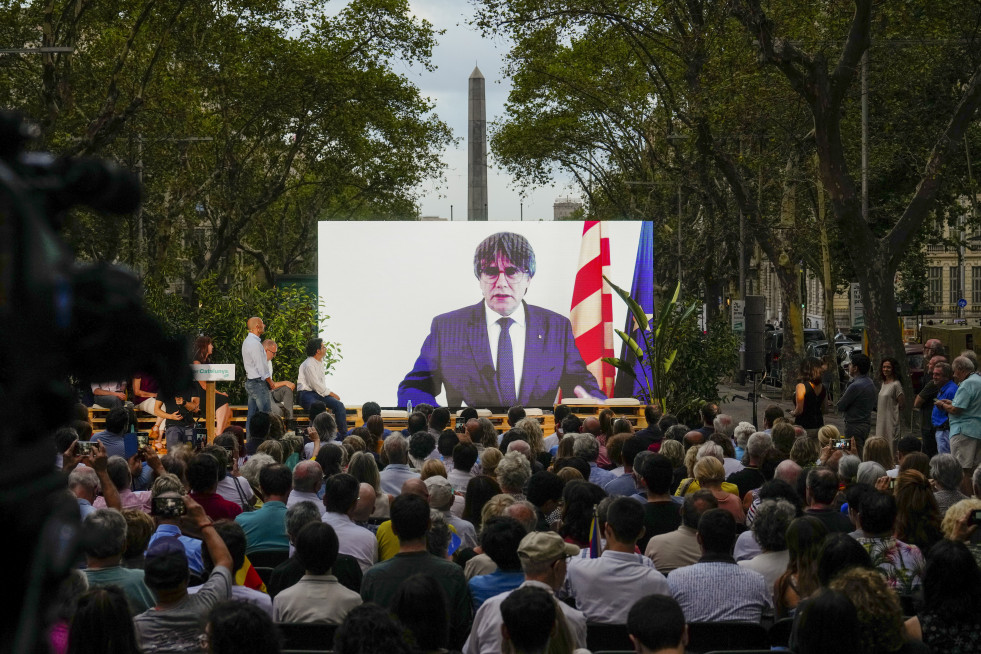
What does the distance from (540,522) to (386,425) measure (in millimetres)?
12050

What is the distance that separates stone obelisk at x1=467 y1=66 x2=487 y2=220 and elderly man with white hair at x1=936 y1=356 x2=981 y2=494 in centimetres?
2584

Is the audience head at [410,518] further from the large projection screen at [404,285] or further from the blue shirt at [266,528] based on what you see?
the large projection screen at [404,285]

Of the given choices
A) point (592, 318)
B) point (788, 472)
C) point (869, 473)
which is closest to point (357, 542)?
point (788, 472)

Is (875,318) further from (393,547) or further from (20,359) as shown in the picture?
(20,359)

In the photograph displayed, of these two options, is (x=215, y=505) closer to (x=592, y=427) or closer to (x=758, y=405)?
(x=592, y=427)

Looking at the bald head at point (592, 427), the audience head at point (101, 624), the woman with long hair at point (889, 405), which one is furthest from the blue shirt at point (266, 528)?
the woman with long hair at point (889, 405)

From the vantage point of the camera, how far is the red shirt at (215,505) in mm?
6883

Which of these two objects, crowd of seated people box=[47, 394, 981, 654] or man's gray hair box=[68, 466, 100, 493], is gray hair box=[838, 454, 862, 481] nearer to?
crowd of seated people box=[47, 394, 981, 654]

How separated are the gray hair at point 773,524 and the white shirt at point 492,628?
1.58 metres

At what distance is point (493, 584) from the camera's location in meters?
5.34

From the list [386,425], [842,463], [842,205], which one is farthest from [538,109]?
[842,463]

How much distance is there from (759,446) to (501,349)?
39.2 ft

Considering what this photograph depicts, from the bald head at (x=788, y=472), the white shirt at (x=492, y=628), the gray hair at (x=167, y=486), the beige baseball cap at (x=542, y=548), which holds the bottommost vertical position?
the white shirt at (x=492, y=628)

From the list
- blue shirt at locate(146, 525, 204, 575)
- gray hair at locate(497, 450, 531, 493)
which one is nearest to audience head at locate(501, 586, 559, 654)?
blue shirt at locate(146, 525, 204, 575)
